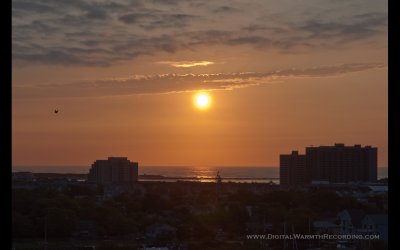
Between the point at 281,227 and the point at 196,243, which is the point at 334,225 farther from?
the point at 196,243

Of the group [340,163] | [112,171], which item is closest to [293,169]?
[340,163]

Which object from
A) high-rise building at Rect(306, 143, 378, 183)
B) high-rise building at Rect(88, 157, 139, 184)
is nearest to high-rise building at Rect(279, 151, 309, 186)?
high-rise building at Rect(306, 143, 378, 183)

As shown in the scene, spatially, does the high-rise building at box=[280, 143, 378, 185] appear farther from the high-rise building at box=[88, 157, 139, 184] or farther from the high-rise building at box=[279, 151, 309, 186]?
the high-rise building at box=[88, 157, 139, 184]

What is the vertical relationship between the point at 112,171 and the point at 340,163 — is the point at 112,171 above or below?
below

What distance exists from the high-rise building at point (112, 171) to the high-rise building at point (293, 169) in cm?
596

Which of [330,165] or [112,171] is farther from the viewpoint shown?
[112,171]

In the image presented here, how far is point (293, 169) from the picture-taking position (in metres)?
22.1

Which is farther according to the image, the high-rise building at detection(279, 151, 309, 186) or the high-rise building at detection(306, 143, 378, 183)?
the high-rise building at detection(279, 151, 309, 186)

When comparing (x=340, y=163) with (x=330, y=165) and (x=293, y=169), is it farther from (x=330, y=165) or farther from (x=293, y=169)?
(x=293, y=169)

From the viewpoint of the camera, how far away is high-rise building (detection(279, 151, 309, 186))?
21.3 m

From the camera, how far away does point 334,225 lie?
8.48m

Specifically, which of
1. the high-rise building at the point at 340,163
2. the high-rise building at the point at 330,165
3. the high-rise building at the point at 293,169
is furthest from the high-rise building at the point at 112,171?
the high-rise building at the point at 340,163

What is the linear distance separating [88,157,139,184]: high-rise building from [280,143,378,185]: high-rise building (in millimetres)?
6131

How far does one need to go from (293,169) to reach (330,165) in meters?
1.95
